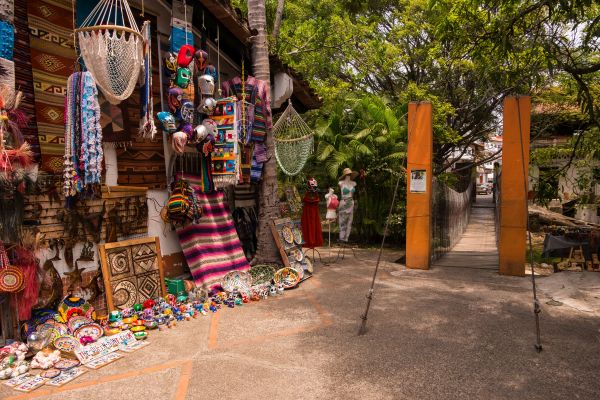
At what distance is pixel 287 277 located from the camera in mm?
6387

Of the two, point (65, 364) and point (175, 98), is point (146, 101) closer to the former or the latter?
point (175, 98)

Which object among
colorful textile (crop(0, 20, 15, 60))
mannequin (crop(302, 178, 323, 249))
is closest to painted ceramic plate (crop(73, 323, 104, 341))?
colorful textile (crop(0, 20, 15, 60))

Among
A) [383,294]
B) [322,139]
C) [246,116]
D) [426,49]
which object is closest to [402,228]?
[322,139]

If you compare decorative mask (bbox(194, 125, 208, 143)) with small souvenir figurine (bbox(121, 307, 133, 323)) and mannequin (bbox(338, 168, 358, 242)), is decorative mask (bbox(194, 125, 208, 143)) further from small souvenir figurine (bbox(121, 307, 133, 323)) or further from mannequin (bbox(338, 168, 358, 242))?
mannequin (bbox(338, 168, 358, 242))

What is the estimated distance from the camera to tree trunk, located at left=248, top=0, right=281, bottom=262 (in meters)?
6.90

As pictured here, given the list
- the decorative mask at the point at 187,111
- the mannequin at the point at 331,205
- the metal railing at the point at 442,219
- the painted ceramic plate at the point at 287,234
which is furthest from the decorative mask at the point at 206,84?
the metal railing at the point at 442,219

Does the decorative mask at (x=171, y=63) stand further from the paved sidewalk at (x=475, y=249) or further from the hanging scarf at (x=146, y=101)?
the paved sidewalk at (x=475, y=249)

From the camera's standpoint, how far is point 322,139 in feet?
35.8

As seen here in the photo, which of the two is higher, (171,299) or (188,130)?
(188,130)

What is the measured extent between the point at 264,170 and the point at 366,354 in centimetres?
383

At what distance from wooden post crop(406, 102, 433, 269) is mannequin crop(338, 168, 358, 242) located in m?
1.31

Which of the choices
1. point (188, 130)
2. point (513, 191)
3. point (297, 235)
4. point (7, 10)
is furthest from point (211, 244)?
point (513, 191)

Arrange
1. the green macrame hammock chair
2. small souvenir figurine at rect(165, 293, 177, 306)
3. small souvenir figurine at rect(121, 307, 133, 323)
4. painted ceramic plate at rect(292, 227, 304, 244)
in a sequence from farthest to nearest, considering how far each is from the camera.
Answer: the green macrame hammock chair < painted ceramic plate at rect(292, 227, 304, 244) < small souvenir figurine at rect(165, 293, 177, 306) < small souvenir figurine at rect(121, 307, 133, 323)

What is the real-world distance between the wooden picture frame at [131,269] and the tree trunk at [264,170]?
6.54 ft
